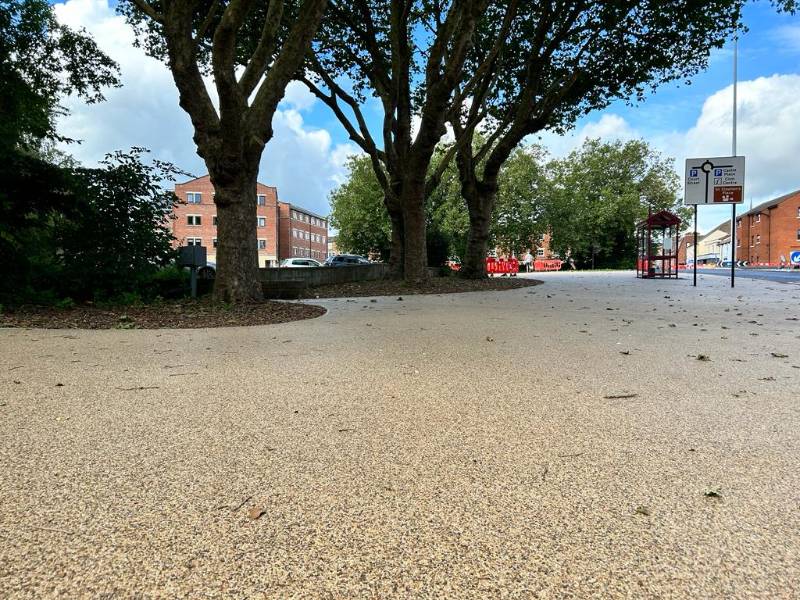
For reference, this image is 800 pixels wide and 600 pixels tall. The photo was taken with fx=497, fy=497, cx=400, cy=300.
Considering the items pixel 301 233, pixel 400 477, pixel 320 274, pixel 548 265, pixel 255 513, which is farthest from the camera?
pixel 301 233

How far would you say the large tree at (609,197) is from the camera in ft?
147

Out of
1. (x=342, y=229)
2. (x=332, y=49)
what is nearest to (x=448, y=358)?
(x=332, y=49)

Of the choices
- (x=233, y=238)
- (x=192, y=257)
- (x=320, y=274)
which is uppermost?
(x=233, y=238)

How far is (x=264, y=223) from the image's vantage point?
6981cm

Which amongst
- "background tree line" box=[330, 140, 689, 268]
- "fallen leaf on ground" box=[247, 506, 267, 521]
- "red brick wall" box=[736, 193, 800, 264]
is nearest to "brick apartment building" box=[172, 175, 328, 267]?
"background tree line" box=[330, 140, 689, 268]

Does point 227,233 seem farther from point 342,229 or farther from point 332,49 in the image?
point 342,229

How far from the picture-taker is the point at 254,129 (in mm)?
8922

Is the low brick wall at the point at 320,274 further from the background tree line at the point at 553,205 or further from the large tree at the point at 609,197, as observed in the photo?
the large tree at the point at 609,197

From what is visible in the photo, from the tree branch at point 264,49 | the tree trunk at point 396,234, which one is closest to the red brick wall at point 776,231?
the tree trunk at point 396,234

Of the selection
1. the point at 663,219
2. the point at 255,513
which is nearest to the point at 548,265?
the point at 663,219

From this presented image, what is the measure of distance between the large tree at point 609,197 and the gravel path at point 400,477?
42.9 meters

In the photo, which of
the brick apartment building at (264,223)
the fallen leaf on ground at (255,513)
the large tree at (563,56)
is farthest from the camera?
the brick apartment building at (264,223)

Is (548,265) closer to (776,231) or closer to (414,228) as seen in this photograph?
(776,231)

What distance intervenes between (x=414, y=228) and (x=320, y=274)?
3.64 metres
